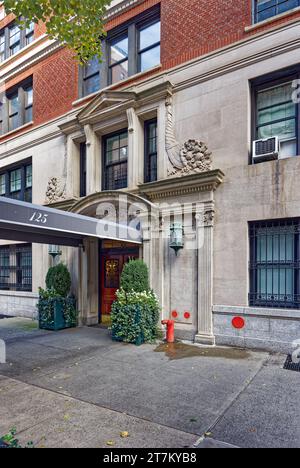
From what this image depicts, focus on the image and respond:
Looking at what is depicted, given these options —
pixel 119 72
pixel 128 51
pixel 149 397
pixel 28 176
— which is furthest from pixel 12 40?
pixel 149 397

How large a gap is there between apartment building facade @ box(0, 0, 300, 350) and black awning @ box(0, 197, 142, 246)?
44.9 inches

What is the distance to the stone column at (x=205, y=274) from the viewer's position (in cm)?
780

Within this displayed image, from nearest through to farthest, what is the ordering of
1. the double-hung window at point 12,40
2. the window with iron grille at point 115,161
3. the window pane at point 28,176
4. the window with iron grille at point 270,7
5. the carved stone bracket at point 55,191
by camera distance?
the window with iron grille at point 270,7
the window with iron grille at point 115,161
the carved stone bracket at point 55,191
the window pane at point 28,176
the double-hung window at point 12,40

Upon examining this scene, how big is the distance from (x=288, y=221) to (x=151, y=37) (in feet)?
24.4

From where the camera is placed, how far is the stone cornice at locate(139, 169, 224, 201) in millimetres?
7852

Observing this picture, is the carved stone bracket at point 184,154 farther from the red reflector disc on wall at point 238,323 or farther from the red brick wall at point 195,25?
the red reflector disc on wall at point 238,323

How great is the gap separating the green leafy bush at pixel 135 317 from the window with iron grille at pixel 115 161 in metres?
3.98

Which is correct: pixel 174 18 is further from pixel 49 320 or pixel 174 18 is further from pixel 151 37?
pixel 49 320

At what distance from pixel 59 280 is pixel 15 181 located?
6.83 metres

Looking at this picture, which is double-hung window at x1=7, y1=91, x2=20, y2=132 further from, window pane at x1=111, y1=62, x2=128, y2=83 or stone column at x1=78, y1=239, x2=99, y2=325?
stone column at x1=78, y1=239, x2=99, y2=325

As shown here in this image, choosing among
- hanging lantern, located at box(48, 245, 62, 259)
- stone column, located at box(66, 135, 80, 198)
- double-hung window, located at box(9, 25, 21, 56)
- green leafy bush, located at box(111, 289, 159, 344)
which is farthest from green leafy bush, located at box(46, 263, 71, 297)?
double-hung window, located at box(9, 25, 21, 56)

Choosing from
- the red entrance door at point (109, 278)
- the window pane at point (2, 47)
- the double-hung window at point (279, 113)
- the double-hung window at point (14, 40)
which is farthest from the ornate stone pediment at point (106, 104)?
the window pane at point (2, 47)

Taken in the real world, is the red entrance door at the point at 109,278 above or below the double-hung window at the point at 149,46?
below

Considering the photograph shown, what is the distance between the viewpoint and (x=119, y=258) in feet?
34.4
